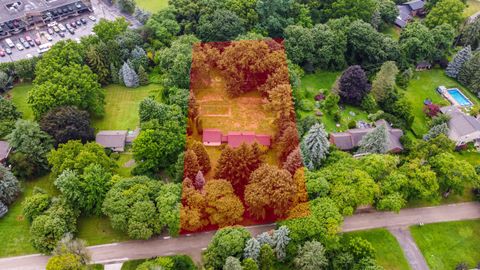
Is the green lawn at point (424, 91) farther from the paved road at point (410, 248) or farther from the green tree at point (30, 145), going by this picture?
the green tree at point (30, 145)

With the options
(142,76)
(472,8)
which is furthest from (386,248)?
(472,8)

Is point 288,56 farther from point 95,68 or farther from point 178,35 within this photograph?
point 95,68

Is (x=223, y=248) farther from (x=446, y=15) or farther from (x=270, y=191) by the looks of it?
(x=446, y=15)

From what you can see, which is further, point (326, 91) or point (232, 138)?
point (326, 91)

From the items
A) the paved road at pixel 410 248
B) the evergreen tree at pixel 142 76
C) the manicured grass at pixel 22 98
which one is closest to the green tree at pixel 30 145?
the manicured grass at pixel 22 98

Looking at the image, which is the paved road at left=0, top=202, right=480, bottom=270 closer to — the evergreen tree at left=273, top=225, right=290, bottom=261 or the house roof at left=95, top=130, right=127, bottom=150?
the evergreen tree at left=273, top=225, right=290, bottom=261

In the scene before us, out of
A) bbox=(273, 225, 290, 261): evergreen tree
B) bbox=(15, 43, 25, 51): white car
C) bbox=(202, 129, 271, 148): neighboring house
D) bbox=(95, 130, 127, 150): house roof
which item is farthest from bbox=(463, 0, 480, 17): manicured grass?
bbox=(15, 43, 25, 51): white car
